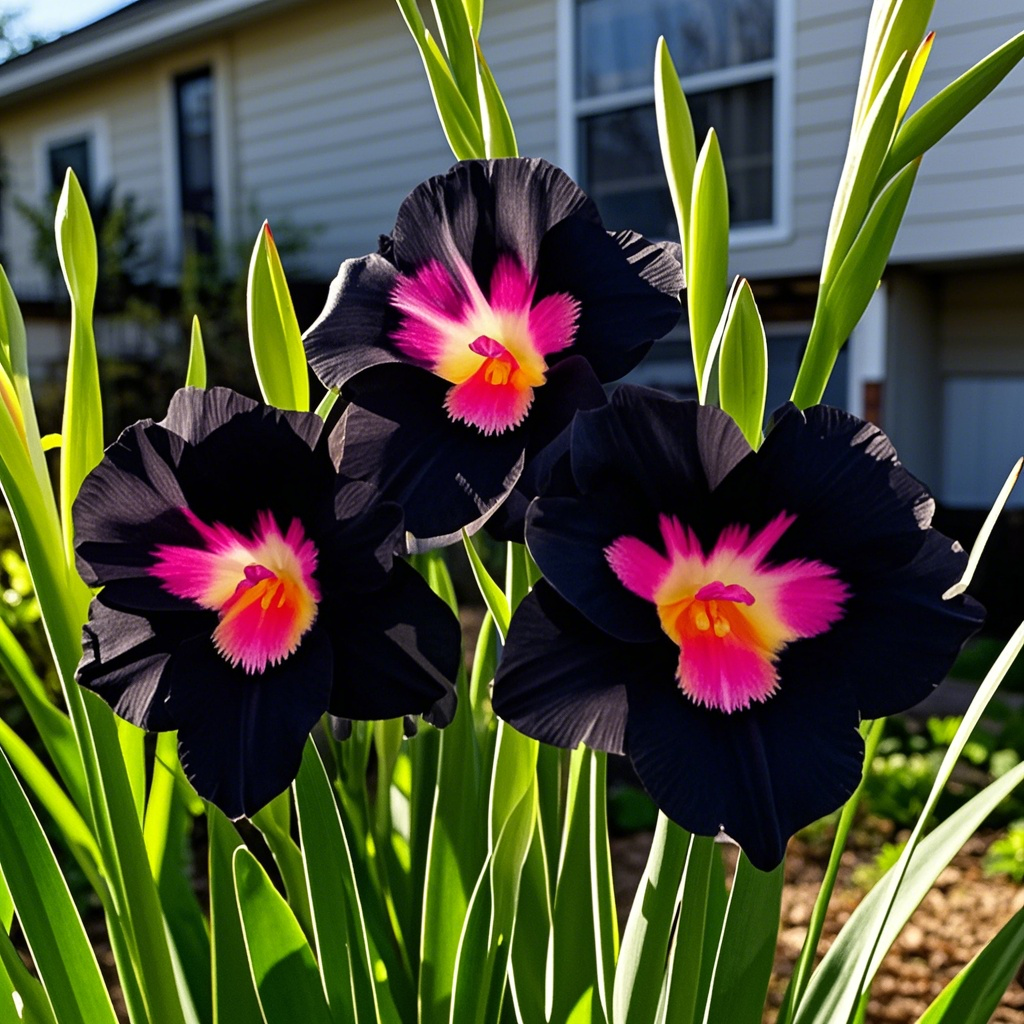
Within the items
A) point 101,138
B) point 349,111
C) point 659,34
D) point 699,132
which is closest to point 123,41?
point 101,138

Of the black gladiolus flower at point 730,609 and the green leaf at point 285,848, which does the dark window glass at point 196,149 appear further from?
the black gladiolus flower at point 730,609

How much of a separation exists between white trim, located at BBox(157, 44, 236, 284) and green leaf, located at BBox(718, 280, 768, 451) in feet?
24.2

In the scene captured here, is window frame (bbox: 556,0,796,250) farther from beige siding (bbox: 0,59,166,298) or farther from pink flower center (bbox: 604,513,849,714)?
pink flower center (bbox: 604,513,849,714)

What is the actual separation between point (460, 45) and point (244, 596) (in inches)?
15.2

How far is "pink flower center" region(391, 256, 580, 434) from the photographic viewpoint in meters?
0.54

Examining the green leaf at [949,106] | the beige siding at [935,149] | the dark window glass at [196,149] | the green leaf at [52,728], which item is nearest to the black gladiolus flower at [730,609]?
the green leaf at [949,106]

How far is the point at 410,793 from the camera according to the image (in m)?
0.96

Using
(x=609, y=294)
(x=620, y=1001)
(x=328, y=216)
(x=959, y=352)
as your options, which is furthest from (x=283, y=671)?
(x=328, y=216)

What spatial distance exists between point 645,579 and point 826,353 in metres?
0.21

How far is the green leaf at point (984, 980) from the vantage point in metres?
0.71

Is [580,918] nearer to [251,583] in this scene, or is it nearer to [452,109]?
[251,583]

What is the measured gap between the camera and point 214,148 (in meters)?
8.40

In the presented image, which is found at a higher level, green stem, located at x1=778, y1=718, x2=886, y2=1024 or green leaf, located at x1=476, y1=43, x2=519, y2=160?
green leaf, located at x1=476, y1=43, x2=519, y2=160

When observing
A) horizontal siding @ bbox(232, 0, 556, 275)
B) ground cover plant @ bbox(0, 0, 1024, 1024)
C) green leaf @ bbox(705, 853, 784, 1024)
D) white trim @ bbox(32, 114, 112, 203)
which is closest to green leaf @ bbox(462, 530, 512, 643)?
ground cover plant @ bbox(0, 0, 1024, 1024)
